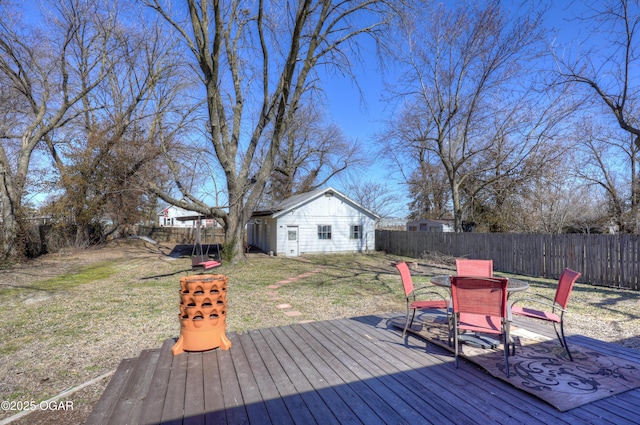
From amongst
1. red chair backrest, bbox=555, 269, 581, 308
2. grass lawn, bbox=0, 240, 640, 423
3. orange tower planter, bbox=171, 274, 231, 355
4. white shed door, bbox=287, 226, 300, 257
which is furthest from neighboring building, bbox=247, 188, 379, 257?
red chair backrest, bbox=555, 269, 581, 308

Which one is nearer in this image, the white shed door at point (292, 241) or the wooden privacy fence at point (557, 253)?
the wooden privacy fence at point (557, 253)

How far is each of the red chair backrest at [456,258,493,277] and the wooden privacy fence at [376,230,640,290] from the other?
6.31m

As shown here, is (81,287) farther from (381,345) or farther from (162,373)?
(381,345)

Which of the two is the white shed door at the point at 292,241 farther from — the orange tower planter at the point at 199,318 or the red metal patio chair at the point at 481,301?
the red metal patio chair at the point at 481,301

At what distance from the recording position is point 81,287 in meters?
8.70

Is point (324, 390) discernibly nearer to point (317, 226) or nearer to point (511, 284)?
point (511, 284)


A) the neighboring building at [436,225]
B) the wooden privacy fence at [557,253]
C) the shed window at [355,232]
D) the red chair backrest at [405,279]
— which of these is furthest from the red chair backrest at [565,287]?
the neighboring building at [436,225]

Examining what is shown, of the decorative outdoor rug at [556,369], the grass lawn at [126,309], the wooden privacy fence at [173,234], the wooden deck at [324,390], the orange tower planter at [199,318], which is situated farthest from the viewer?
the wooden privacy fence at [173,234]

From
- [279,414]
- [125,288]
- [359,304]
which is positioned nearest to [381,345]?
[279,414]

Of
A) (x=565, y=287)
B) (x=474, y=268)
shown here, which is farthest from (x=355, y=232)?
(x=565, y=287)

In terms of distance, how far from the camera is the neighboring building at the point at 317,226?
1839cm

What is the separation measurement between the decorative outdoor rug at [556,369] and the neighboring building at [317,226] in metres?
14.8

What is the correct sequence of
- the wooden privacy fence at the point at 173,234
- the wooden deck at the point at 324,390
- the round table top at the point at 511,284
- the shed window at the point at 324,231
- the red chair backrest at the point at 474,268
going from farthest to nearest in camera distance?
the wooden privacy fence at the point at 173,234, the shed window at the point at 324,231, the red chair backrest at the point at 474,268, the round table top at the point at 511,284, the wooden deck at the point at 324,390

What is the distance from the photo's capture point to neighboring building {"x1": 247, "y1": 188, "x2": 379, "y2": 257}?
1839 centimetres
